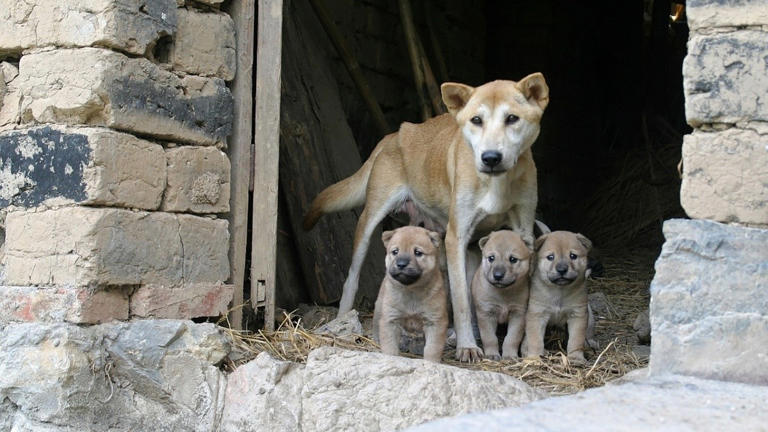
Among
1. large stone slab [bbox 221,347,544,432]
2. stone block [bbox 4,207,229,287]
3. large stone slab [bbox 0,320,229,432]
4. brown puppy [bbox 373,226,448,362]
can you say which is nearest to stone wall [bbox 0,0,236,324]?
stone block [bbox 4,207,229,287]

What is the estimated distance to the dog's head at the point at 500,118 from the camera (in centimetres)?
546

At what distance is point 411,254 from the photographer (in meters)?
5.34

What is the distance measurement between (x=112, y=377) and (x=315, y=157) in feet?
10.2

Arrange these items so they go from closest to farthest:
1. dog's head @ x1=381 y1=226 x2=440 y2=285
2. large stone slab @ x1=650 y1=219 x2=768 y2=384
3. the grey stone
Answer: the grey stone, large stone slab @ x1=650 y1=219 x2=768 y2=384, dog's head @ x1=381 y1=226 x2=440 y2=285

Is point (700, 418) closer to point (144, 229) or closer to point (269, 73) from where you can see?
point (144, 229)

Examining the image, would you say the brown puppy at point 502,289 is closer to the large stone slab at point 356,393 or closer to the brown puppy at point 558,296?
the brown puppy at point 558,296

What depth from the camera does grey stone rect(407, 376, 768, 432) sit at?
265 centimetres

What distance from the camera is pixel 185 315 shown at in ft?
16.8

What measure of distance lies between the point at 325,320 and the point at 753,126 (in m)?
3.58

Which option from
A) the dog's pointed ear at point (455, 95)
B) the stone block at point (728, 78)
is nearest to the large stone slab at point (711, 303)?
the stone block at point (728, 78)

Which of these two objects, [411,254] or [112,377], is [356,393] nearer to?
[411,254]

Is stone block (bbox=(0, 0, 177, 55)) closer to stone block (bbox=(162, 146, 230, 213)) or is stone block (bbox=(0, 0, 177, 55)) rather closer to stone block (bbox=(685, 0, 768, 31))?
stone block (bbox=(162, 146, 230, 213))

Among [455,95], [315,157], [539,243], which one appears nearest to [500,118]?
[455,95]

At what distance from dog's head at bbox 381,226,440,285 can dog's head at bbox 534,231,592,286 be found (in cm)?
65
